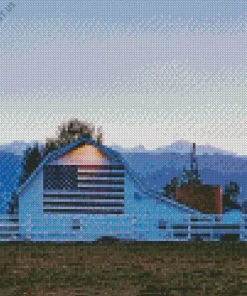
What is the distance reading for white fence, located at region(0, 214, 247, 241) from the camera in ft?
113

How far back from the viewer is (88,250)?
28625 millimetres

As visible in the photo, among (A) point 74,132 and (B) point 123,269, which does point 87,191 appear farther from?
(A) point 74,132

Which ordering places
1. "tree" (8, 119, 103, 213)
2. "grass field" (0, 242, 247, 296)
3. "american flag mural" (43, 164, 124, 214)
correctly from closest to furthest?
1. "grass field" (0, 242, 247, 296)
2. "american flag mural" (43, 164, 124, 214)
3. "tree" (8, 119, 103, 213)

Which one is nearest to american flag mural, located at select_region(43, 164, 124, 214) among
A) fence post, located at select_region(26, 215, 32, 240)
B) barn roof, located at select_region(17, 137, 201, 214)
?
barn roof, located at select_region(17, 137, 201, 214)

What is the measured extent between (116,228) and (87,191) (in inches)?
118

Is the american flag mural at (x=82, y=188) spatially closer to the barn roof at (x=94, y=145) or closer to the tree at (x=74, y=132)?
the barn roof at (x=94, y=145)

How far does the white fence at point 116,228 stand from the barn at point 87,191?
0.09 meters

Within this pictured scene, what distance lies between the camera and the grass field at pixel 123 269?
15.8 meters

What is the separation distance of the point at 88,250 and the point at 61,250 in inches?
33.5

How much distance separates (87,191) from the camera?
3819cm

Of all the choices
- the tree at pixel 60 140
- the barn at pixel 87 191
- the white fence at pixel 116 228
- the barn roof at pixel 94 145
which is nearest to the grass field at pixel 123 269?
the white fence at pixel 116 228

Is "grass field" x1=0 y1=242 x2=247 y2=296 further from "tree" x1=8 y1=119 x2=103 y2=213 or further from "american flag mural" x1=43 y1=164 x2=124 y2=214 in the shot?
"tree" x1=8 y1=119 x2=103 y2=213

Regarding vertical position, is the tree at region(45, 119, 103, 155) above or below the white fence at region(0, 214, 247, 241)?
above

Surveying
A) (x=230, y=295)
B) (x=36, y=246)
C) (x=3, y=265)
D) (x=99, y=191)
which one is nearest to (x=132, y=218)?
(x=99, y=191)
